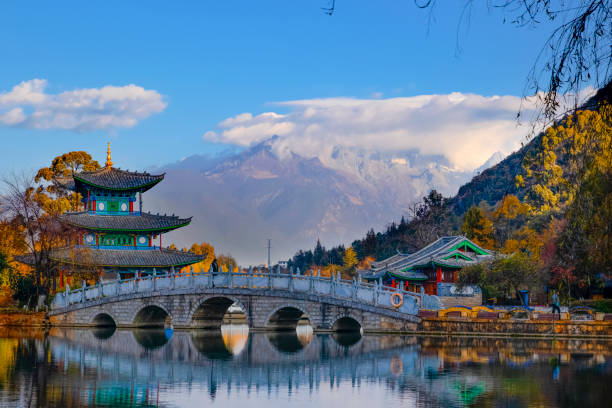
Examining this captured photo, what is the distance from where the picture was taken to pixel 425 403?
1625 cm

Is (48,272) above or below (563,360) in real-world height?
above

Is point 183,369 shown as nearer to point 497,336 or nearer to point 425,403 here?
point 425,403

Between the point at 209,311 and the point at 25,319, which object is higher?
the point at 209,311

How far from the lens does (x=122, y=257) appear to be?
45594 mm

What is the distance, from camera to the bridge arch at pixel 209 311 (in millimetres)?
36906

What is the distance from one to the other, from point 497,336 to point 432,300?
10.8 feet

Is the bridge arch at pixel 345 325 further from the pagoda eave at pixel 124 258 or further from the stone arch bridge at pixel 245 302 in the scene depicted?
the pagoda eave at pixel 124 258

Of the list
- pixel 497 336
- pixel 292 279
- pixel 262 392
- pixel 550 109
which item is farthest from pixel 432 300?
pixel 550 109

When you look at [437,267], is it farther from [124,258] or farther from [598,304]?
[124,258]

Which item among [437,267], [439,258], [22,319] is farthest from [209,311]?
[437,267]

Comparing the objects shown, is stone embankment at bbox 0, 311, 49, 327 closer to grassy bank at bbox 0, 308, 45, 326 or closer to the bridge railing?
grassy bank at bbox 0, 308, 45, 326

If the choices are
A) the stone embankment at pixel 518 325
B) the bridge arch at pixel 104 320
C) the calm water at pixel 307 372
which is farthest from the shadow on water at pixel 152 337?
the stone embankment at pixel 518 325

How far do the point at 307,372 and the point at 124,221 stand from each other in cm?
2809

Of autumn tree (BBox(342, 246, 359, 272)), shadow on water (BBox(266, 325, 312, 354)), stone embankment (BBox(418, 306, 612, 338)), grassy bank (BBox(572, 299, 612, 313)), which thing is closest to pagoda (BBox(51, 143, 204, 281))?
shadow on water (BBox(266, 325, 312, 354))
